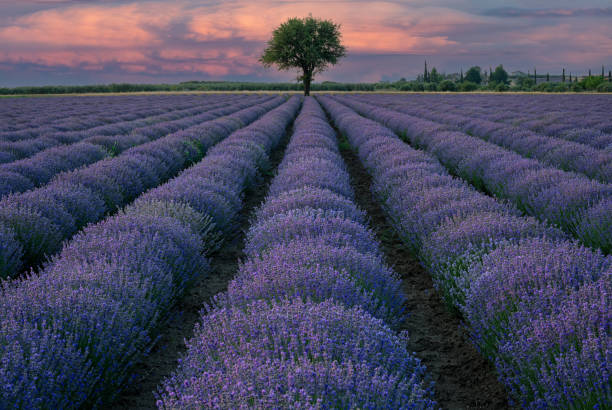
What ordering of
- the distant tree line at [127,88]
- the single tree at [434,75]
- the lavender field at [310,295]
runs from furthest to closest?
the single tree at [434,75] → the distant tree line at [127,88] → the lavender field at [310,295]

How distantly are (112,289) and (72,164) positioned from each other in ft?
22.3

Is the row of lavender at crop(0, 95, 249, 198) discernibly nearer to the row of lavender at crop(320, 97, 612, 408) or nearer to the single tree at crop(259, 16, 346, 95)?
the row of lavender at crop(320, 97, 612, 408)

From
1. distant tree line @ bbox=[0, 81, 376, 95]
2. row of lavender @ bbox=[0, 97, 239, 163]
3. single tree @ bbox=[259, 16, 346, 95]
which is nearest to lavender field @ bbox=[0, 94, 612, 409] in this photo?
row of lavender @ bbox=[0, 97, 239, 163]

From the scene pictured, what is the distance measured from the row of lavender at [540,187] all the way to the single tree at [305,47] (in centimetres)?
3988

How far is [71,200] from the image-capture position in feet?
19.1

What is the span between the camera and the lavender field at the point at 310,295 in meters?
2.02

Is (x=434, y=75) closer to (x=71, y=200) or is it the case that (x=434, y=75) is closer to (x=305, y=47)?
(x=305, y=47)

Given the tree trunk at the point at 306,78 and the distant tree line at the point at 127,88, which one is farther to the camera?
the distant tree line at the point at 127,88

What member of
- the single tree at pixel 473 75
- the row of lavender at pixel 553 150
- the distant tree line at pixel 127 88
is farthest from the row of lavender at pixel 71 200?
the single tree at pixel 473 75

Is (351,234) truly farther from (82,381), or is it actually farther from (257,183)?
(257,183)

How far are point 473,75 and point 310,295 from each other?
10189cm

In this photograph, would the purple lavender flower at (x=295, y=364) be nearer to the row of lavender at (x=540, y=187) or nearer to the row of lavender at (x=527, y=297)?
the row of lavender at (x=527, y=297)

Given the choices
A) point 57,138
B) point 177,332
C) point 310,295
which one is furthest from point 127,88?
point 310,295

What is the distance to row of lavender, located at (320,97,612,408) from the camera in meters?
2.20
